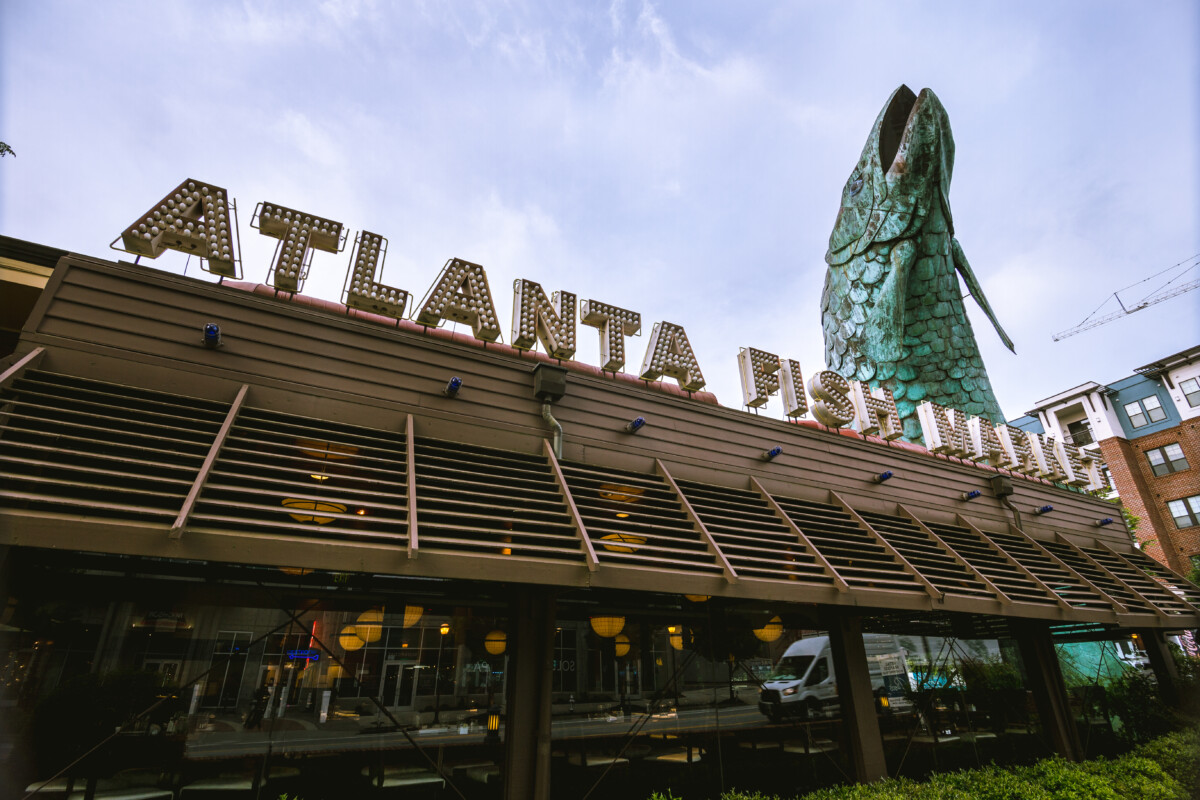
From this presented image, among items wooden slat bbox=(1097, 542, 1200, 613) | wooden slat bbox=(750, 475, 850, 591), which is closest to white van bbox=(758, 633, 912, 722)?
wooden slat bbox=(750, 475, 850, 591)

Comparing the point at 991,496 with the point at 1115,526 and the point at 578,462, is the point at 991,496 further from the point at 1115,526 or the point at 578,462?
the point at 578,462

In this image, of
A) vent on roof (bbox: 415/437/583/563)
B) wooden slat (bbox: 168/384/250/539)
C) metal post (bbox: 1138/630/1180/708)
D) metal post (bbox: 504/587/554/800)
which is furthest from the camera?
metal post (bbox: 1138/630/1180/708)

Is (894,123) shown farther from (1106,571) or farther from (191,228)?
(191,228)

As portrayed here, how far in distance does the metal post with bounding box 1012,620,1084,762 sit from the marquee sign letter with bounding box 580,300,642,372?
941 centimetres

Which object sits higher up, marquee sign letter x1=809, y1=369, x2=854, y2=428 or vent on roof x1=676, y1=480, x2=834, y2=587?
marquee sign letter x1=809, y1=369, x2=854, y2=428

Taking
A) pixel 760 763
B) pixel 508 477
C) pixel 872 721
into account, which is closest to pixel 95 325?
pixel 508 477

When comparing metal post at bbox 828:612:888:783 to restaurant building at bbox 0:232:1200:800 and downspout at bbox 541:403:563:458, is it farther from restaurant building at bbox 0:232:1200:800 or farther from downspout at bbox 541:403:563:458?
downspout at bbox 541:403:563:458

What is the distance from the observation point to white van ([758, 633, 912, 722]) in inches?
290

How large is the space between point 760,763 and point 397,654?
4.63 meters

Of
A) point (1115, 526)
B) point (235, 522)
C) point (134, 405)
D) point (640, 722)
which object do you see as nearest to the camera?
point (235, 522)

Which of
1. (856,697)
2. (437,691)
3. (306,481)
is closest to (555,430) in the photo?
(306,481)

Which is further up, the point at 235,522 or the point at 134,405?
the point at 134,405

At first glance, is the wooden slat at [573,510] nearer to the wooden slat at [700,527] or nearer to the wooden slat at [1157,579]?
the wooden slat at [700,527]

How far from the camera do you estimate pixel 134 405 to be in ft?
17.5
